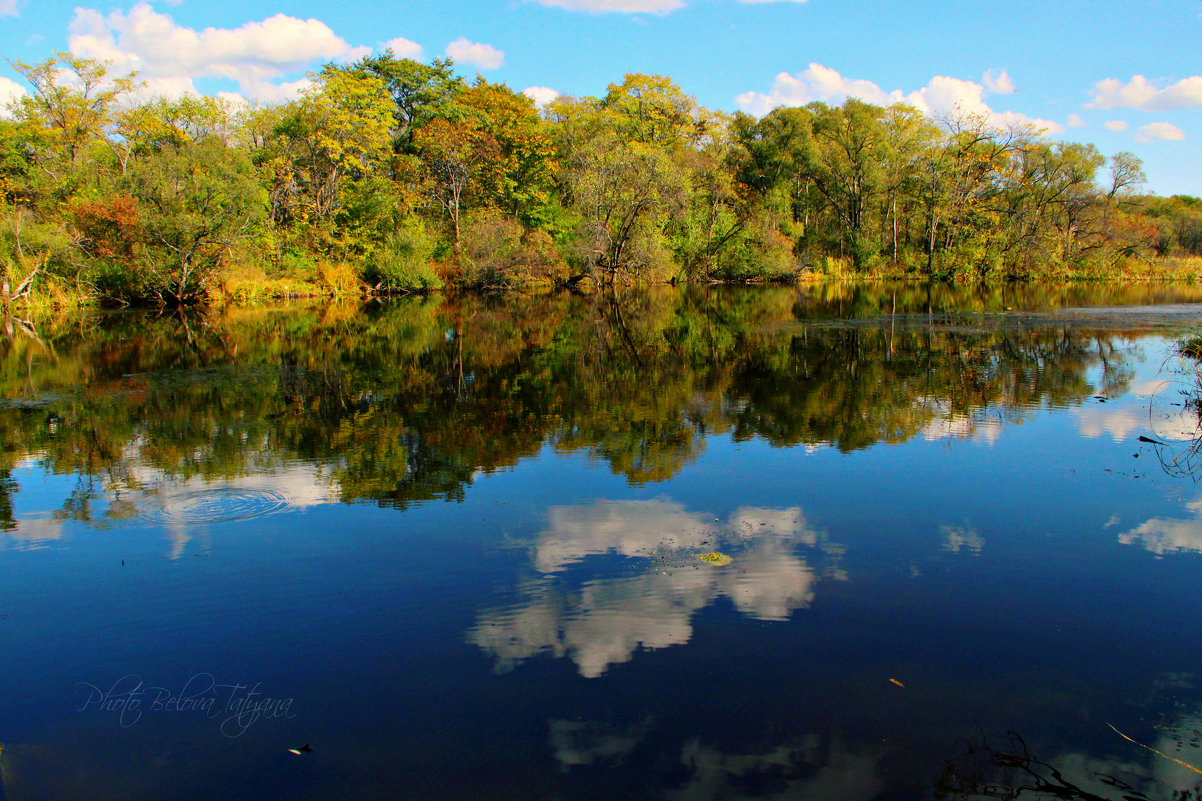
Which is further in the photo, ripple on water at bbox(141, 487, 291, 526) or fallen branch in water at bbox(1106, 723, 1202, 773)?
ripple on water at bbox(141, 487, 291, 526)

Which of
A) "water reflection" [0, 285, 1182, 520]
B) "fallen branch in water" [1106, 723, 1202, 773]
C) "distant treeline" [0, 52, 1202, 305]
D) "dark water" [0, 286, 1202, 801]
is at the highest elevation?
"distant treeline" [0, 52, 1202, 305]

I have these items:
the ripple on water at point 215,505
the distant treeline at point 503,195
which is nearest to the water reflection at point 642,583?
the ripple on water at point 215,505

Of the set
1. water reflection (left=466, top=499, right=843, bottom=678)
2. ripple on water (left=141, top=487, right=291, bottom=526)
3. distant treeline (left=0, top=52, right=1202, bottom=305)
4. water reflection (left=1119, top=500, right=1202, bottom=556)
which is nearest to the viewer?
water reflection (left=466, top=499, right=843, bottom=678)

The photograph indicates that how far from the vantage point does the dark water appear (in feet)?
12.6

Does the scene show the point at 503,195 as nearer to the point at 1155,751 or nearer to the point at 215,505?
the point at 215,505

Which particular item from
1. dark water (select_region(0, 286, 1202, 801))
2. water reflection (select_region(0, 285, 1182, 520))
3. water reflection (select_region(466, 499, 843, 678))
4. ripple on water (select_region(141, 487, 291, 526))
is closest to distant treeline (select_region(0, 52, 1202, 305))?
water reflection (select_region(0, 285, 1182, 520))

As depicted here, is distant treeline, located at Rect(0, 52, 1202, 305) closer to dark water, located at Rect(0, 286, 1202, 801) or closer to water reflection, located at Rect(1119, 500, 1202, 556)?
dark water, located at Rect(0, 286, 1202, 801)

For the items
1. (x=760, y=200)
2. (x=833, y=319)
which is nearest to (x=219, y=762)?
(x=833, y=319)

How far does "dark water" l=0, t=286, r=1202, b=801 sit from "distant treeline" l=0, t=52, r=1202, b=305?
2303 cm

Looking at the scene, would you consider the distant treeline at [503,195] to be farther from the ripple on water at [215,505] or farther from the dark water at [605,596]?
the ripple on water at [215,505]

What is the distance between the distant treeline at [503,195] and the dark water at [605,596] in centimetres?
2303

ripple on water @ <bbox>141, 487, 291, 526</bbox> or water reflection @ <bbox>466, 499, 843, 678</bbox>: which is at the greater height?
ripple on water @ <bbox>141, 487, 291, 526</bbox>

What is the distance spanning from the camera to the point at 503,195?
157ft

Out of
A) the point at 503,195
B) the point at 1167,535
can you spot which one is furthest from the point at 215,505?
the point at 503,195
